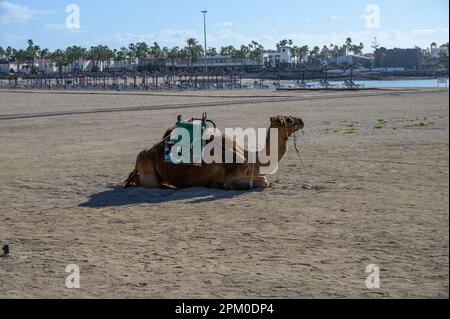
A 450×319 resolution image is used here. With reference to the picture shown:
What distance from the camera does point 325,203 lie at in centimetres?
1016

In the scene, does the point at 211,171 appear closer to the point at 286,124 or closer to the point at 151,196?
the point at 151,196

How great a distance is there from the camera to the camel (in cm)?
1146

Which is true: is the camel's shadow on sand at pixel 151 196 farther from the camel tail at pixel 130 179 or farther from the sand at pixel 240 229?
the camel tail at pixel 130 179

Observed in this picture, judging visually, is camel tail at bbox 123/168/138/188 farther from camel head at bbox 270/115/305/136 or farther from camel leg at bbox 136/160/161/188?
camel head at bbox 270/115/305/136

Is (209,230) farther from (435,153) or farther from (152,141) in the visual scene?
(152,141)

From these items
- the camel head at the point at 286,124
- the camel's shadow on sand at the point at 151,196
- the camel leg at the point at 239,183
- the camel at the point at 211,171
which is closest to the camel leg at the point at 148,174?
the camel at the point at 211,171

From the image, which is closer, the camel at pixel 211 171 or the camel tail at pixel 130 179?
the camel at pixel 211 171

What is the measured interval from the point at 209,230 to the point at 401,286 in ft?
10.9

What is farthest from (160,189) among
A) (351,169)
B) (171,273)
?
(171,273)

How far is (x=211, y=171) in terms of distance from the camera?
455 inches

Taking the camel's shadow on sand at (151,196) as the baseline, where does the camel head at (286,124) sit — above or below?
above

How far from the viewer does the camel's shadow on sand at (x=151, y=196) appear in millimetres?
10852

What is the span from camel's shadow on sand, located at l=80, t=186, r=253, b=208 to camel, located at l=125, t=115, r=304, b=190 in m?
0.16

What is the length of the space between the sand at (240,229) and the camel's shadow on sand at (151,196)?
0.06 feet
